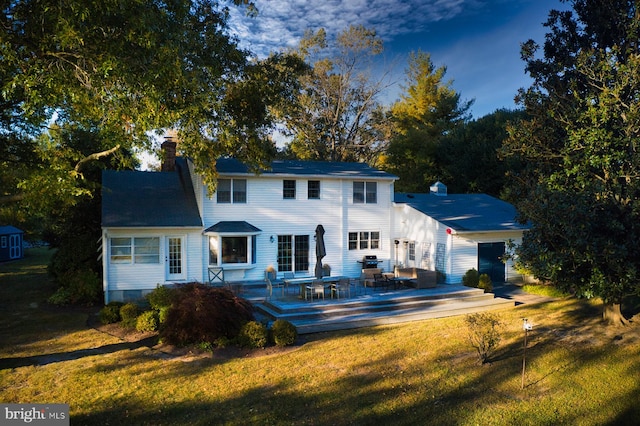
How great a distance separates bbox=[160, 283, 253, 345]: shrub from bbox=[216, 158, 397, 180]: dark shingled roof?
8.11 metres

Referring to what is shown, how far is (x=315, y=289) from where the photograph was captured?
15.4 metres

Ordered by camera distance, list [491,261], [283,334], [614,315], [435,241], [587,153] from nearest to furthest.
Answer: [587,153]
[283,334]
[614,315]
[435,241]
[491,261]

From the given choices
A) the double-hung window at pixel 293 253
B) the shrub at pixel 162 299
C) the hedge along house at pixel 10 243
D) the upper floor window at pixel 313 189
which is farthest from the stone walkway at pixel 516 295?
the hedge along house at pixel 10 243

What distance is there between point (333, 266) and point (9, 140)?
579 inches

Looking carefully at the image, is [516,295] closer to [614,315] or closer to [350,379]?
[614,315]

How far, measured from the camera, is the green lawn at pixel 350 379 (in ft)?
25.2

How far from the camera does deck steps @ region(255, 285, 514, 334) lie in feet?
45.6

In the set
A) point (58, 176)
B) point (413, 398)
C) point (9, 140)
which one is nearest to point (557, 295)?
point (413, 398)

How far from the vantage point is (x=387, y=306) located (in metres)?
15.5

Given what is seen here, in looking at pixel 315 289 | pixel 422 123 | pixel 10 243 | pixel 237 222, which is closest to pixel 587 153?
pixel 315 289

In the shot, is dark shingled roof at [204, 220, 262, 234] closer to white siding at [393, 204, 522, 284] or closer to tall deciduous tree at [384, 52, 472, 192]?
white siding at [393, 204, 522, 284]

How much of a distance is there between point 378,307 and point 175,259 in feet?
30.0

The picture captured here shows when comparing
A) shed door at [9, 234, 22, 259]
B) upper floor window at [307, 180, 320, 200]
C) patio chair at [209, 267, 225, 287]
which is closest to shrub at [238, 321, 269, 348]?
Answer: patio chair at [209, 267, 225, 287]

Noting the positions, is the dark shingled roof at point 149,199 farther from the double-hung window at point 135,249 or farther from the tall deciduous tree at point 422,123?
the tall deciduous tree at point 422,123
